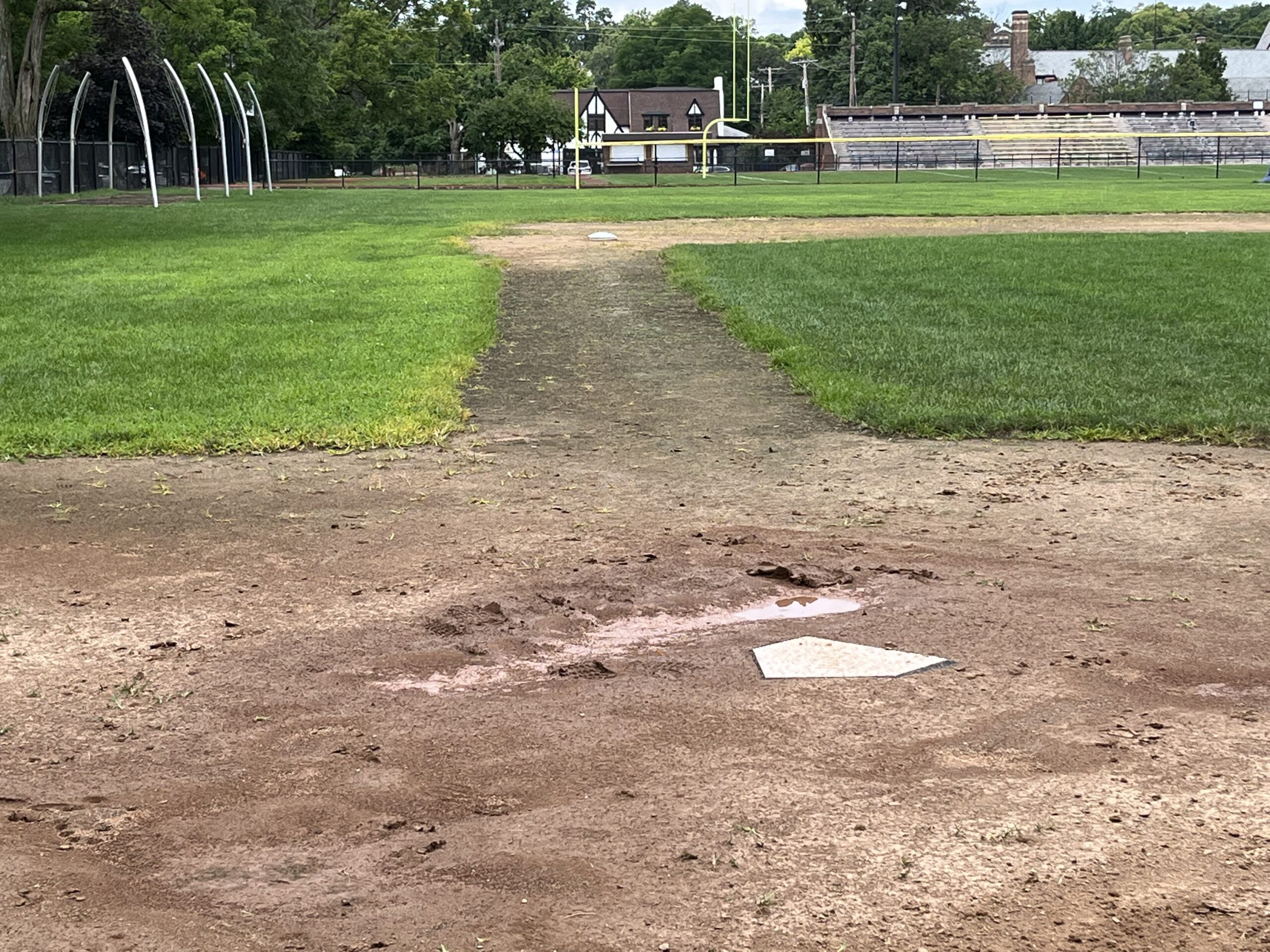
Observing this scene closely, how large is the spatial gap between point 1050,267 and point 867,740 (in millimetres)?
14264

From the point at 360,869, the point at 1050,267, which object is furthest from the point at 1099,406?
the point at 1050,267

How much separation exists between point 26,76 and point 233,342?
120ft

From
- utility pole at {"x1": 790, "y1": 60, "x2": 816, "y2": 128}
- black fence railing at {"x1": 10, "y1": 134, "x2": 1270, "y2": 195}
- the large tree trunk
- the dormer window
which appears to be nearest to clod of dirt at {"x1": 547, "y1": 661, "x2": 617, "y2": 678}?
the large tree trunk

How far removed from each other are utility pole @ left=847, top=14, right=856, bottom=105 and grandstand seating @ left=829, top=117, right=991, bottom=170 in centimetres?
2151

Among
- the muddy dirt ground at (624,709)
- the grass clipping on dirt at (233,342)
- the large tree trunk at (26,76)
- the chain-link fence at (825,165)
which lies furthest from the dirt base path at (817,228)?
the chain-link fence at (825,165)

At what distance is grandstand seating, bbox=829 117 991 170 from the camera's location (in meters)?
73.7

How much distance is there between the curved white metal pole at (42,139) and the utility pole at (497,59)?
4564 cm

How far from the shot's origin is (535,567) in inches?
218

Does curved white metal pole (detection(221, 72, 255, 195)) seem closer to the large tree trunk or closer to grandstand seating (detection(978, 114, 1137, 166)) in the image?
the large tree trunk

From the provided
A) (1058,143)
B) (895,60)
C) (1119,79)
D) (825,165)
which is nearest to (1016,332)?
(1058,143)

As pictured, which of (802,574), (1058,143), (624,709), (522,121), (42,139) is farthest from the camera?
(1058,143)

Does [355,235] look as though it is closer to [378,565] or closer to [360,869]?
[378,565]

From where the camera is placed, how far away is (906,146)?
7775 centimetres

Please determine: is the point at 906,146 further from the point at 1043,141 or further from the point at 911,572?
the point at 911,572
